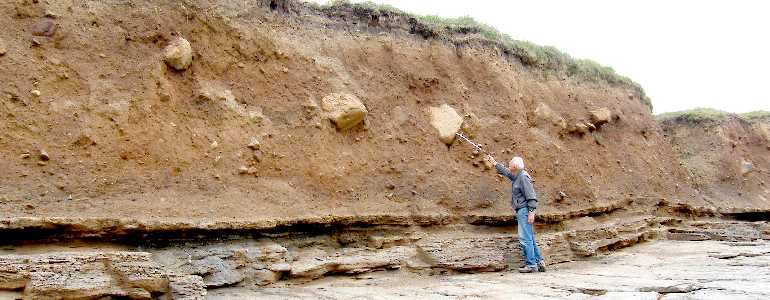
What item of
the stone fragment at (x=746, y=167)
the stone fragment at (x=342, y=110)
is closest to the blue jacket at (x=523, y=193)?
the stone fragment at (x=342, y=110)

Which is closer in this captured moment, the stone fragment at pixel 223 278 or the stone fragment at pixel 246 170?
the stone fragment at pixel 223 278

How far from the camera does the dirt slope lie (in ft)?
19.3

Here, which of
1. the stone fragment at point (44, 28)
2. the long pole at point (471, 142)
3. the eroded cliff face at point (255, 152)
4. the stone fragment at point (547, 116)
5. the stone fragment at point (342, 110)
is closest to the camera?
the eroded cliff face at point (255, 152)

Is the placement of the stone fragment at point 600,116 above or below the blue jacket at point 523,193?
above

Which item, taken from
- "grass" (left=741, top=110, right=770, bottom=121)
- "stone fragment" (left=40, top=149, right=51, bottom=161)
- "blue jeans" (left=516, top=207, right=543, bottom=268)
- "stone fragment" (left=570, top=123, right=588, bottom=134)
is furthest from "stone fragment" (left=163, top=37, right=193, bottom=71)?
"grass" (left=741, top=110, right=770, bottom=121)

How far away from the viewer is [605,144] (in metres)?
12.5

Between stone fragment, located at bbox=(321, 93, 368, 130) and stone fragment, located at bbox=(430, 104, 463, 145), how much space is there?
1.44 m

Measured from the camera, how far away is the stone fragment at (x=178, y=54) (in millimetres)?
6941

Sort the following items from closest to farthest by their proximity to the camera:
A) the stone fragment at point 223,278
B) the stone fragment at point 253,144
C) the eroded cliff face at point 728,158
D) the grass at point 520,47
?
1. the stone fragment at point 223,278
2. the stone fragment at point 253,144
3. the grass at point 520,47
4. the eroded cliff face at point 728,158

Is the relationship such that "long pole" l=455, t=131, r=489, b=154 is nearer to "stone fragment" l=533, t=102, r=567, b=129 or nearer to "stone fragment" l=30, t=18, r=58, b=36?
"stone fragment" l=533, t=102, r=567, b=129

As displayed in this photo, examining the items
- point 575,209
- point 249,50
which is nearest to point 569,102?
point 575,209

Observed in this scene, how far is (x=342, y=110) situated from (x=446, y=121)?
6.47ft

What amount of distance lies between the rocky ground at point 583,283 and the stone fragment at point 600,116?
178 inches

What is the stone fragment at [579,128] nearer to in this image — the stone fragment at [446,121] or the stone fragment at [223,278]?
the stone fragment at [446,121]
